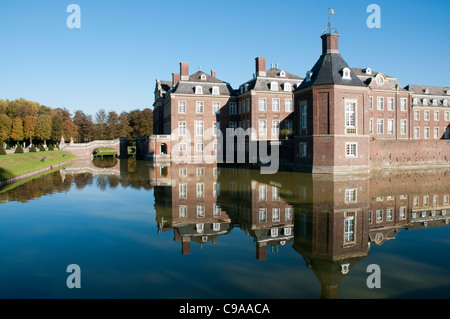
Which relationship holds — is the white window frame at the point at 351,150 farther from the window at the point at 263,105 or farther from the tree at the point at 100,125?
the tree at the point at 100,125

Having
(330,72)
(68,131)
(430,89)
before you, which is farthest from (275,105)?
(68,131)

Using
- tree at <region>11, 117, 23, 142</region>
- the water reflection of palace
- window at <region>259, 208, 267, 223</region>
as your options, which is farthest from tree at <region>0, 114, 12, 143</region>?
window at <region>259, 208, 267, 223</region>

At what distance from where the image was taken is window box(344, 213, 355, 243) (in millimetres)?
9689

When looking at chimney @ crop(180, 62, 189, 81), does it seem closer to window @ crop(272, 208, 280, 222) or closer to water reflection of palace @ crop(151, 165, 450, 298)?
water reflection of palace @ crop(151, 165, 450, 298)

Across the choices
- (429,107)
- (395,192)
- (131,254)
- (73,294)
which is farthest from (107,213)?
(429,107)

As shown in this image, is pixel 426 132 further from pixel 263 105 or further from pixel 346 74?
pixel 346 74

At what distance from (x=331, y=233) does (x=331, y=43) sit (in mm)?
20879

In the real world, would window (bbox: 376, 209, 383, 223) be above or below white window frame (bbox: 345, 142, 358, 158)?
below

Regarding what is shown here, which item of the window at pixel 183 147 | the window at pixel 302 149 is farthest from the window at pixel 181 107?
the window at pixel 302 149

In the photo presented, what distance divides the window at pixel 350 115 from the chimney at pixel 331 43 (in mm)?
4475

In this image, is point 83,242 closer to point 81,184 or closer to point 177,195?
point 177,195

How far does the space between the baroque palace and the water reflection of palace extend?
6.39 m

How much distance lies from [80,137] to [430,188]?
79837 millimetres

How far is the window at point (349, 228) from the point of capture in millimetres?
9689
